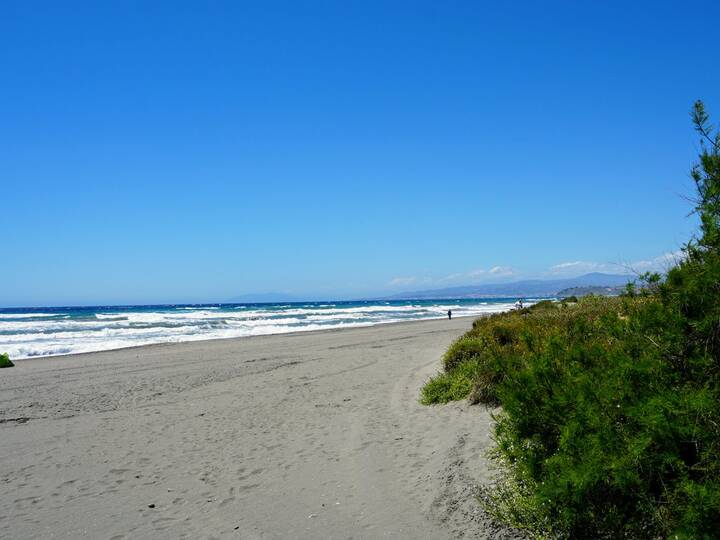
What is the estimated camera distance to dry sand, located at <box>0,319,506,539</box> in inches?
206

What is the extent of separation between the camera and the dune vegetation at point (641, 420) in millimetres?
3072

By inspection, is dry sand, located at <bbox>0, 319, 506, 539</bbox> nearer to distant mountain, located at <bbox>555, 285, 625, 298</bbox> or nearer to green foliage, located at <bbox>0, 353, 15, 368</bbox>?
distant mountain, located at <bbox>555, 285, 625, 298</bbox>

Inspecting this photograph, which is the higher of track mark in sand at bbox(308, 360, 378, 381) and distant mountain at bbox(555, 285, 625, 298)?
distant mountain at bbox(555, 285, 625, 298)

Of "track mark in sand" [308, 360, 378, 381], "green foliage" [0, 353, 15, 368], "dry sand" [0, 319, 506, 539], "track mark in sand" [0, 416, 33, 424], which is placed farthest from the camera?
"green foliage" [0, 353, 15, 368]

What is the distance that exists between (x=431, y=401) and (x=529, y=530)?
17.6ft

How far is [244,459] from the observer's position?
7.31m

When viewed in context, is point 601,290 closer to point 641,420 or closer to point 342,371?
point 342,371

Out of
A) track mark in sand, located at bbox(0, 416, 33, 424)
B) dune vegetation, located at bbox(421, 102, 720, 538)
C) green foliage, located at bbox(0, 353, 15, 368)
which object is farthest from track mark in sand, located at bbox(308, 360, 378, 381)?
green foliage, located at bbox(0, 353, 15, 368)

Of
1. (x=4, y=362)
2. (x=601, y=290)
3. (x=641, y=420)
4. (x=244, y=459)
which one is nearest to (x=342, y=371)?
A: (x=244, y=459)

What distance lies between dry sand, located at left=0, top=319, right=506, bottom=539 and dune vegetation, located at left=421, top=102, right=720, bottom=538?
0.90 m

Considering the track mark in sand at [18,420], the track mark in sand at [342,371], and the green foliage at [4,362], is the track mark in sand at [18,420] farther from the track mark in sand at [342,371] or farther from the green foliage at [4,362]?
the green foliage at [4,362]

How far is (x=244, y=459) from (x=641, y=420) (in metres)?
5.56

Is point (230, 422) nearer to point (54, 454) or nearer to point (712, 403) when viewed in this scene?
point (54, 454)

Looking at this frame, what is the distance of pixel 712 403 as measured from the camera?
301 cm
